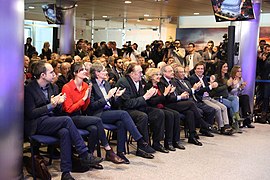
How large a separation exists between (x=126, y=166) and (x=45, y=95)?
142 cm

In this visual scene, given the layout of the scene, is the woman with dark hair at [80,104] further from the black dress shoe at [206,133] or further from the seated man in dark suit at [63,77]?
the black dress shoe at [206,133]

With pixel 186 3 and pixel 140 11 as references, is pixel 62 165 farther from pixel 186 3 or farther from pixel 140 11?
pixel 140 11

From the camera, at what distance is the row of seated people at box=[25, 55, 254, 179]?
4.45m

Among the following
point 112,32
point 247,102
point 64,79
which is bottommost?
point 247,102

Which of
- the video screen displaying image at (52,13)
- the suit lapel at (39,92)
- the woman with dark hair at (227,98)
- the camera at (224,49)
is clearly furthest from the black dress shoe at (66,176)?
the video screen displaying image at (52,13)

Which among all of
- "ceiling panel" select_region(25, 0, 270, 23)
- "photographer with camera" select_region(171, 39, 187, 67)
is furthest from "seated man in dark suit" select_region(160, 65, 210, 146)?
"ceiling panel" select_region(25, 0, 270, 23)

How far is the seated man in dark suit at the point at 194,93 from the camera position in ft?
22.5

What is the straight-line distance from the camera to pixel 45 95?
4.64 m

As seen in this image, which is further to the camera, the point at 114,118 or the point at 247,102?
the point at 247,102

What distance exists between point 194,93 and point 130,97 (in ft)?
6.11

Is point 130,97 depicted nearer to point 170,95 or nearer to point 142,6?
point 170,95

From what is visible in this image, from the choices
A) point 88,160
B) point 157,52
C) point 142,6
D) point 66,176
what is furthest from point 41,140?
point 142,6

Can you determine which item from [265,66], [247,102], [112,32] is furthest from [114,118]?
[112,32]

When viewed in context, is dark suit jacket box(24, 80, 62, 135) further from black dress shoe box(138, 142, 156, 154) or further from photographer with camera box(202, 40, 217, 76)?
photographer with camera box(202, 40, 217, 76)
